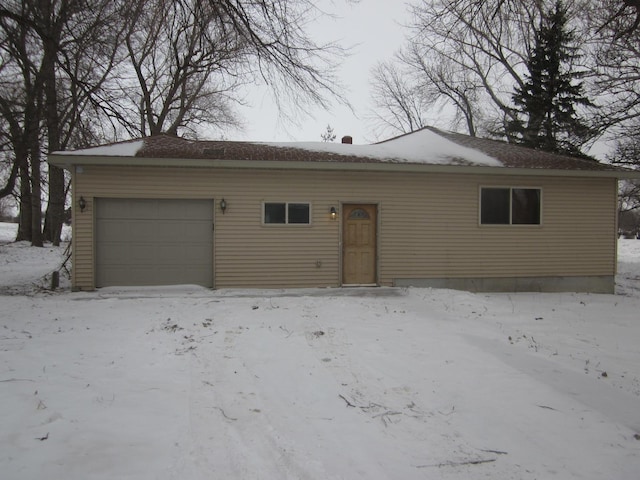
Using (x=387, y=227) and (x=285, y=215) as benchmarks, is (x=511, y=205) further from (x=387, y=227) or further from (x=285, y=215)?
(x=285, y=215)

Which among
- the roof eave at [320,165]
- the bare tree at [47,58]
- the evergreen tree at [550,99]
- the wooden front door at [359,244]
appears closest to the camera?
the bare tree at [47,58]

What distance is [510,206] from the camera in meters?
10.2

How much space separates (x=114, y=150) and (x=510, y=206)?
9457 mm

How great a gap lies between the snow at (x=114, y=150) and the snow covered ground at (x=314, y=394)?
130 inches

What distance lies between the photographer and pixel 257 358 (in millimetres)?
4695

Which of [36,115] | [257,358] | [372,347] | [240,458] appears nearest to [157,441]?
[240,458]

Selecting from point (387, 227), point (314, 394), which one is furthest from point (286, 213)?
point (314, 394)

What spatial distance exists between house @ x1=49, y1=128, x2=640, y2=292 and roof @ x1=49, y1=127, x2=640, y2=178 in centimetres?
3

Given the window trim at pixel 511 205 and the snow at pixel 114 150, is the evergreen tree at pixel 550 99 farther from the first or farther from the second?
the snow at pixel 114 150

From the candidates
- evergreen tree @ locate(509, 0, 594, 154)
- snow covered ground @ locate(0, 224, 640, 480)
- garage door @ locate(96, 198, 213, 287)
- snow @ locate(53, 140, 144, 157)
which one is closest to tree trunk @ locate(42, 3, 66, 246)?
snow @ locate(53, 140, 144, 157)

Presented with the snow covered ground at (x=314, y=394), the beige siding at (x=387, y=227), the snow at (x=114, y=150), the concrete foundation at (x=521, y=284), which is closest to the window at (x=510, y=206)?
the beige siding at (x=387, y=227)

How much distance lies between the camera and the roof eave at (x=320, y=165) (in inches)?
334

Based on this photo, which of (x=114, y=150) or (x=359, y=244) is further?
(x=359, y=244)

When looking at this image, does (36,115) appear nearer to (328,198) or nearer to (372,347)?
(328,198)
